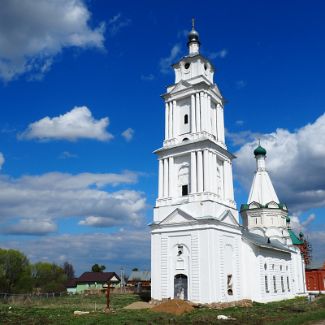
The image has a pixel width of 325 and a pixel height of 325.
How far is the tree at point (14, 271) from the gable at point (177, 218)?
98.9 ft

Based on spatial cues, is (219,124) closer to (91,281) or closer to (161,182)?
(161,182)

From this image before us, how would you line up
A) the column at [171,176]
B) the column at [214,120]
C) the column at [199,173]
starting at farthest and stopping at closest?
the column at [214,120], the column at [171,176], the column at [199,173]

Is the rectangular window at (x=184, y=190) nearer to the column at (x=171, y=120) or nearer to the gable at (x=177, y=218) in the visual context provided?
the gable at (x=177, y=218)

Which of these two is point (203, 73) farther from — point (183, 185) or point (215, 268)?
point (215, 268)

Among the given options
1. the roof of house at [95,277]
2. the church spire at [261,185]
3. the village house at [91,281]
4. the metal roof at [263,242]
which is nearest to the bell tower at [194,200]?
the metal roof at [263,242]

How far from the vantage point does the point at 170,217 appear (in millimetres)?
31125

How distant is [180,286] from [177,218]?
4843 mm

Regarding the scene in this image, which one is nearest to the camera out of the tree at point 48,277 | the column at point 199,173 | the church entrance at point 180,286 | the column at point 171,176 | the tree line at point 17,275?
the church entrance at point 180,286

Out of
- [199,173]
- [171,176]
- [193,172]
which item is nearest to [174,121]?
[171,176]

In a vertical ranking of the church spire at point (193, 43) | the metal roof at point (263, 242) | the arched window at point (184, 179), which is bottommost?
the metal roof at point (263, 242)

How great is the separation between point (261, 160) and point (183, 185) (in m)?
23.0

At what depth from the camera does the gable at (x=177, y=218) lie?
30.2 meters

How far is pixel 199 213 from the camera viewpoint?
30031 mm

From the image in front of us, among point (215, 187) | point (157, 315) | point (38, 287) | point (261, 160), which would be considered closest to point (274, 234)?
point (261, 160)
